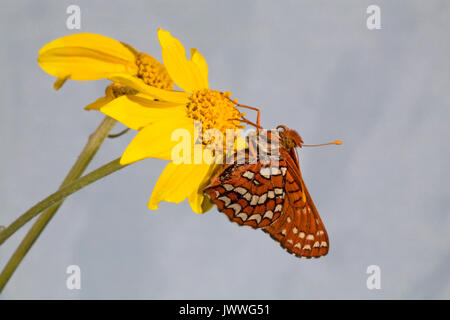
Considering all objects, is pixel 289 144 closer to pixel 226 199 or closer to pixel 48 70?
pixel 226 199

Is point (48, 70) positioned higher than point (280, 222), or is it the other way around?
point (48, 70)

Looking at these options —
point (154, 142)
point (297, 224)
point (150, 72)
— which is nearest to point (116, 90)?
point (150, 72)

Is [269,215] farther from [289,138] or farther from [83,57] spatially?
[83,57]

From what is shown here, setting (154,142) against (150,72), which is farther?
(150,72)

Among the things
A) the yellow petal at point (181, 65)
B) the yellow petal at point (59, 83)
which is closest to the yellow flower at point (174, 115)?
the yellow petal at point (181, 65)

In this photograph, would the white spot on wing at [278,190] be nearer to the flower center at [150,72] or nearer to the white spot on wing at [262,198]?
the white spot on wing at [262,198]
